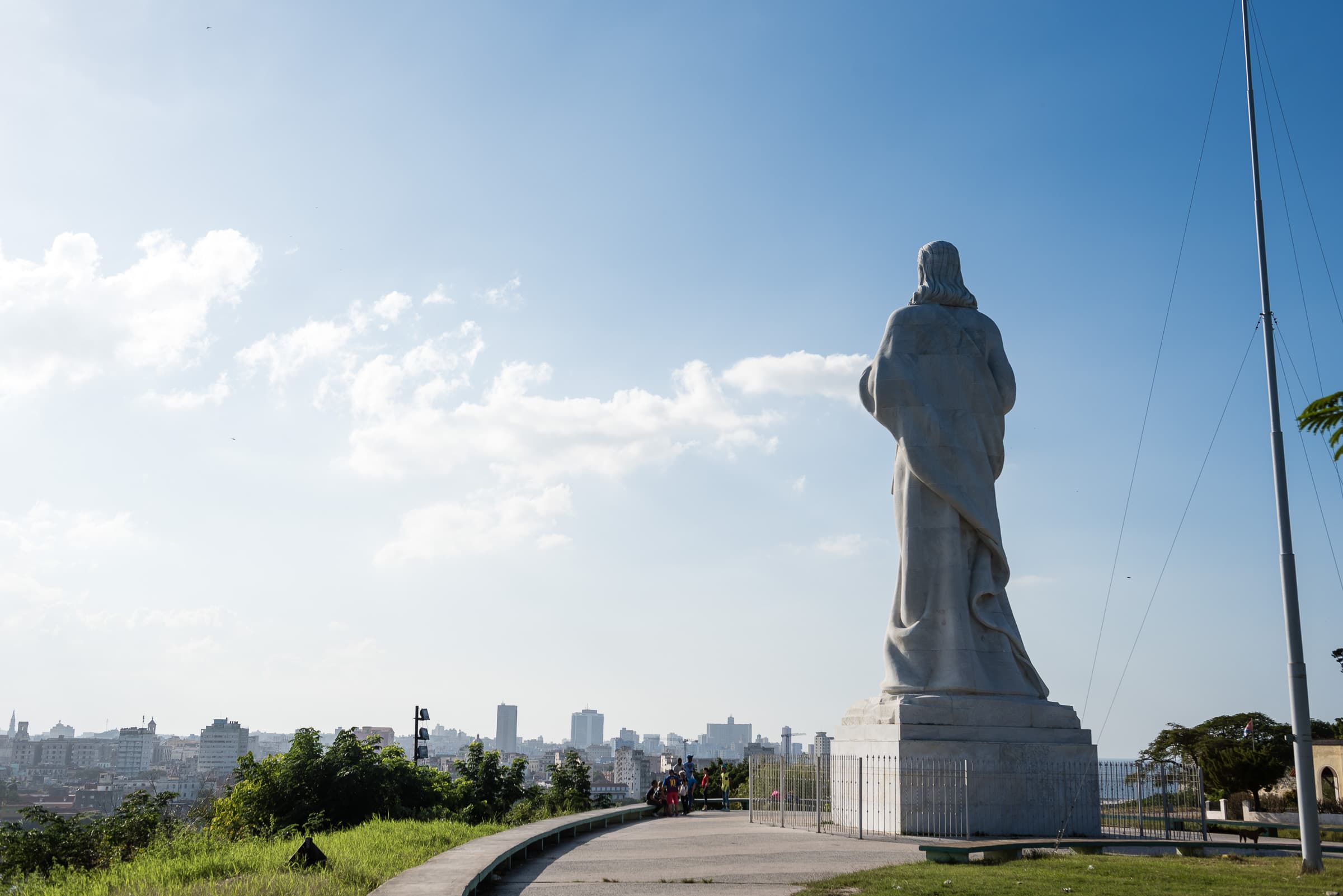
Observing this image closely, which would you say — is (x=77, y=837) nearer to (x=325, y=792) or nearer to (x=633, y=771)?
(x=325, y=792)

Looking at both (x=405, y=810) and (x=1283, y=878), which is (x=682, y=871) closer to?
(x=1283, y=878)

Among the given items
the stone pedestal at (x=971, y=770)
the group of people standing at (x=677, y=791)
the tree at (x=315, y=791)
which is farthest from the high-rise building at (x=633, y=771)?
the stone pedestal at (x=971, y=770)

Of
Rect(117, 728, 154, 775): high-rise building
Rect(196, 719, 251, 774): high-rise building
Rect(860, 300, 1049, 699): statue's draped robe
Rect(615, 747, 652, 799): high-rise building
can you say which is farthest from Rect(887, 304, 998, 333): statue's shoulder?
Rect(196, 719, 251, 774): high-rise building

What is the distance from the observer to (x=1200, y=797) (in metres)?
15.9

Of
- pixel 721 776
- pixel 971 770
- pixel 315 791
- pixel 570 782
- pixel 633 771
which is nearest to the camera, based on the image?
pixel 971 770

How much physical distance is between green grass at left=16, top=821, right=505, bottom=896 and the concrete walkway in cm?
118

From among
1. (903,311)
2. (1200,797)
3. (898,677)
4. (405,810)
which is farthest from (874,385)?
(405,810)

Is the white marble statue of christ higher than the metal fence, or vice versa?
the white marble statue of christ

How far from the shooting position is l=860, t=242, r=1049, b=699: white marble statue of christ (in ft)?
54.3

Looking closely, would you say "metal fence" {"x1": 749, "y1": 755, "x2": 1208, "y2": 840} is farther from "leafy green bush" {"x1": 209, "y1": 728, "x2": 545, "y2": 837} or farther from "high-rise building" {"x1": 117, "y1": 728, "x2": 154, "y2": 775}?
"high-rise building" {"x1": 117, "y1": 728, "x2": 154, "y2": 775}

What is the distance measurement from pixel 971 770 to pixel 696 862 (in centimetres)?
499

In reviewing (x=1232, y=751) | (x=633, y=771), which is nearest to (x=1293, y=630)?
(x=1232, y=751)

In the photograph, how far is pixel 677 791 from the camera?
21.5 metres

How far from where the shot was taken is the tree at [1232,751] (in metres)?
28.5
